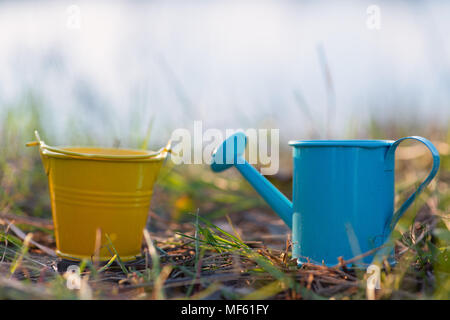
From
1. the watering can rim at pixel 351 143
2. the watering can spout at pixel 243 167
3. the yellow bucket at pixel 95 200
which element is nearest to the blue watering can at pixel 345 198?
the watering can rim at pixel 351 143

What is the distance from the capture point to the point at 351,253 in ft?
3.51

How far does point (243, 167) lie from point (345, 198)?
33 centimetres

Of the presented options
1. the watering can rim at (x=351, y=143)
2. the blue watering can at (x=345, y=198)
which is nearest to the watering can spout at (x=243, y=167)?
the blue watering can at (x=345, y=198)

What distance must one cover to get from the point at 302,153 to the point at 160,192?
140cm

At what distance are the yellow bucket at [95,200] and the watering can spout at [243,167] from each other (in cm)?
23

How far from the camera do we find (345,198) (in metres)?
1.06

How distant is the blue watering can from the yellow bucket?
52 centimetres

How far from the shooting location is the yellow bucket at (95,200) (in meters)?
1.27

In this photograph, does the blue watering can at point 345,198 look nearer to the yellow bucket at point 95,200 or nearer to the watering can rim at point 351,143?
the watering can rim at point 351,143

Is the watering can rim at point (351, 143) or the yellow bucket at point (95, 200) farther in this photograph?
the yellow bucket at point (95, 200)

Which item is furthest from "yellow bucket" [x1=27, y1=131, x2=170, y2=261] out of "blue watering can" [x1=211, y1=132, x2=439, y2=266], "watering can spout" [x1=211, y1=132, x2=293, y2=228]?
"blue watering can" [x1=211, y1=132, x2=439, y2=266]

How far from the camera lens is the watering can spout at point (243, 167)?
122cm

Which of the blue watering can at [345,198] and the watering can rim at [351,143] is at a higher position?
the watering can rim at [351,143]

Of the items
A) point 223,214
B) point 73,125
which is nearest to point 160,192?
point 223,214
